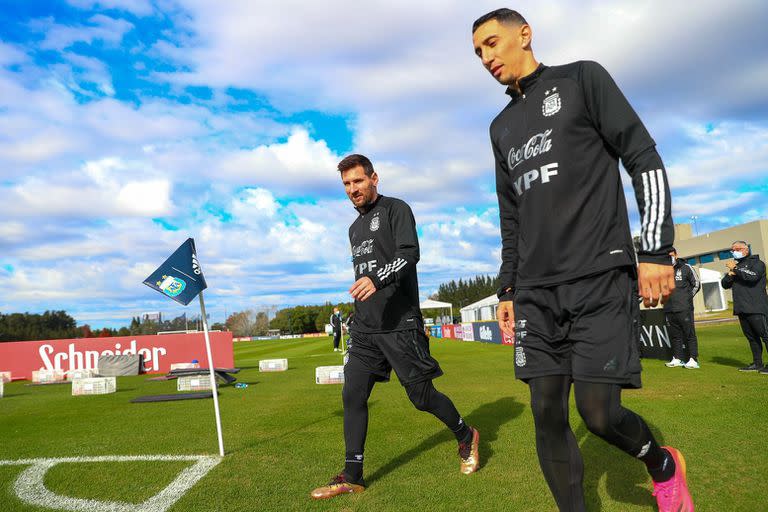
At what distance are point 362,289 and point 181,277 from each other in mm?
2447

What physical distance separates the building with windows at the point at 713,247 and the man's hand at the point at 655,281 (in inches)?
1884

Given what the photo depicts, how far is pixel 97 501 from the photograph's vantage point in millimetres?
3809

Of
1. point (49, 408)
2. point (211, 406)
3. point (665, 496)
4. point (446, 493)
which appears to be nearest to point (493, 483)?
point (446, 493)

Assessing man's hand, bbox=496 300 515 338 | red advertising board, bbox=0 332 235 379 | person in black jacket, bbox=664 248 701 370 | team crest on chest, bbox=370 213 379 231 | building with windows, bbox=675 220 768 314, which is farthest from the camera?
building with windows, bbox=675 220 768 314

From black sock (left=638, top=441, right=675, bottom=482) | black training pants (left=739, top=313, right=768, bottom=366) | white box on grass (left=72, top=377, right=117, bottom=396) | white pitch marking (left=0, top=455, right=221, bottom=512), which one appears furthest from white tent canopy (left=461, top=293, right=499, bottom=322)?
black sock (left=638, top=441, right=675, bottom=482)

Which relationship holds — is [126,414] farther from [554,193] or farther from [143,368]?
[143,368]

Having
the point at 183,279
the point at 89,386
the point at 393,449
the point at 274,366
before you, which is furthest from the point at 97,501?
the point at 274,366

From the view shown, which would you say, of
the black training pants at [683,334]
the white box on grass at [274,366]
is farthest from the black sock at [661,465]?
the white box on grass at [274,366]

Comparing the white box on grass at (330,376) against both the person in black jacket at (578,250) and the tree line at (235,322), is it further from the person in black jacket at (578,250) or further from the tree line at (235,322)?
the tree line at (235,322)

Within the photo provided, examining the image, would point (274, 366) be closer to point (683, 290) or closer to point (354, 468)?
point (683, 290)

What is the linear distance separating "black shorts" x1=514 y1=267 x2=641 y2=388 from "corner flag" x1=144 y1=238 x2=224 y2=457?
136 inches

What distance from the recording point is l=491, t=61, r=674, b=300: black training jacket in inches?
93.7

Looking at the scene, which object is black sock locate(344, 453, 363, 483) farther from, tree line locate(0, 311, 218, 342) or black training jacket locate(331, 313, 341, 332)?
tree line locate(0, 311, 218, 342)

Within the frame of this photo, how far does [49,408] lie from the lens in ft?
32.1
